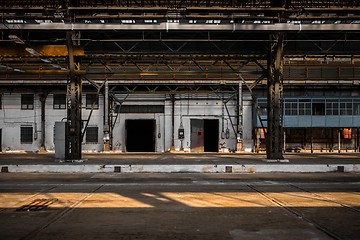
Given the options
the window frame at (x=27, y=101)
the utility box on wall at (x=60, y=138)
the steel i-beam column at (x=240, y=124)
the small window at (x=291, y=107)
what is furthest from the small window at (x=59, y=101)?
the small window at (x=291, y=107)

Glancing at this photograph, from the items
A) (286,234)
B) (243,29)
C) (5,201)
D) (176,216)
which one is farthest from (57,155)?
(286,234)

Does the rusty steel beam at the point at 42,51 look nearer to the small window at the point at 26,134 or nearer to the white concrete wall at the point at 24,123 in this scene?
the white concrete wall at the point at 24,123

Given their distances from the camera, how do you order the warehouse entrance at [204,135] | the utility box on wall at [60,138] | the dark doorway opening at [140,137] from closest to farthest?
the utility box on wall at [60,138]
the warehouse entrance at [204,135]
the dark doorway opening at [140,137]

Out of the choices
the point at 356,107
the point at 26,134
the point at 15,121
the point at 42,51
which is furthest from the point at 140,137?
the point at 42,51

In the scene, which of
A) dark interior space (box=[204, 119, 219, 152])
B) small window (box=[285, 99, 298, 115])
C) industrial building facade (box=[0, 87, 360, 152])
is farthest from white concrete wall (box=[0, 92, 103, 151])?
small window (box=[285, 99, 298, 115])

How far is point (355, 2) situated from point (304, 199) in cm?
1462

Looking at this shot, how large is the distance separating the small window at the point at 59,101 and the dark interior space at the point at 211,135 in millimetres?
12853

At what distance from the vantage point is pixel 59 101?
34.5 meters

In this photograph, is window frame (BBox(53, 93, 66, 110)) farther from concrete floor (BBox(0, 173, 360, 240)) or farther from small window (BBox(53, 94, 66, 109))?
concrete floor (BBox(0, 173, 360, 240))

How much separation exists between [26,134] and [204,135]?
52.8 feet

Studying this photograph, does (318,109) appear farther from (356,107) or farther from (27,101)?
(27,101)

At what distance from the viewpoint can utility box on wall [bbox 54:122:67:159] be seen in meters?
19.3

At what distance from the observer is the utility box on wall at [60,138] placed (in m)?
19.3

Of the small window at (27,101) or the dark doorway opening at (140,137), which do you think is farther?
the dark doorway opening at (140,137)
